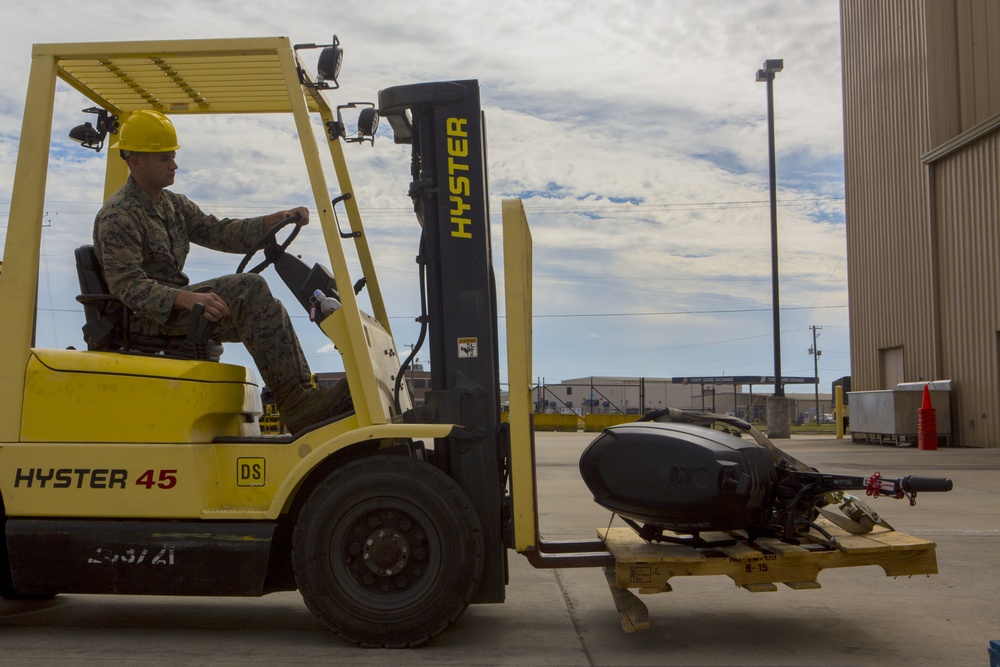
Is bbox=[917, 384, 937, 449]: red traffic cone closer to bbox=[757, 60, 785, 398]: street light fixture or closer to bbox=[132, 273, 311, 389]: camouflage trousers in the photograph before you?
bbox=[757, 60, 785, 398]: street light fixture

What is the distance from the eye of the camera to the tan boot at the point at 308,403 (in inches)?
189

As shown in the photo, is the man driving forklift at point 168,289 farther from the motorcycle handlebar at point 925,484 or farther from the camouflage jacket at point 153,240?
the motorcycle handlebar at point 925,484

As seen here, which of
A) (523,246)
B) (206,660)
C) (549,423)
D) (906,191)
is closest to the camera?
(206,660)

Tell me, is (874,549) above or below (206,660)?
above

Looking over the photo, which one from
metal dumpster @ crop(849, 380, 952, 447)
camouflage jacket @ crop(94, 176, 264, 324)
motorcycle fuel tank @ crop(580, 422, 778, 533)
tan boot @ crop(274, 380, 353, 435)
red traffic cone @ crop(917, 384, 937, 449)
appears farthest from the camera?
metal dumpster @ crop(849, 380, 952, 447)

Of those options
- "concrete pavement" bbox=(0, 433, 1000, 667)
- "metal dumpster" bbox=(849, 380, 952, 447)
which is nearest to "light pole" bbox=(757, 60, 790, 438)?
"metal dumpster" bbox=(849, 380, 952, 447)

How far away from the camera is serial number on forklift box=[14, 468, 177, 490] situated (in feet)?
14.8

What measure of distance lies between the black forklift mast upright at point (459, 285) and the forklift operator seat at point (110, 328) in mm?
1178

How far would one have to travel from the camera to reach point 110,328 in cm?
473

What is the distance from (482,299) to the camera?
477 cm

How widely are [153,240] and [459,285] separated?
1.58m

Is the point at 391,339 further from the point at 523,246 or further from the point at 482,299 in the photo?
the point at 523,246

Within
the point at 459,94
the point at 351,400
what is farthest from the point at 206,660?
the point at 459,94

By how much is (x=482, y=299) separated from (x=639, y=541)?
5.01 feet
